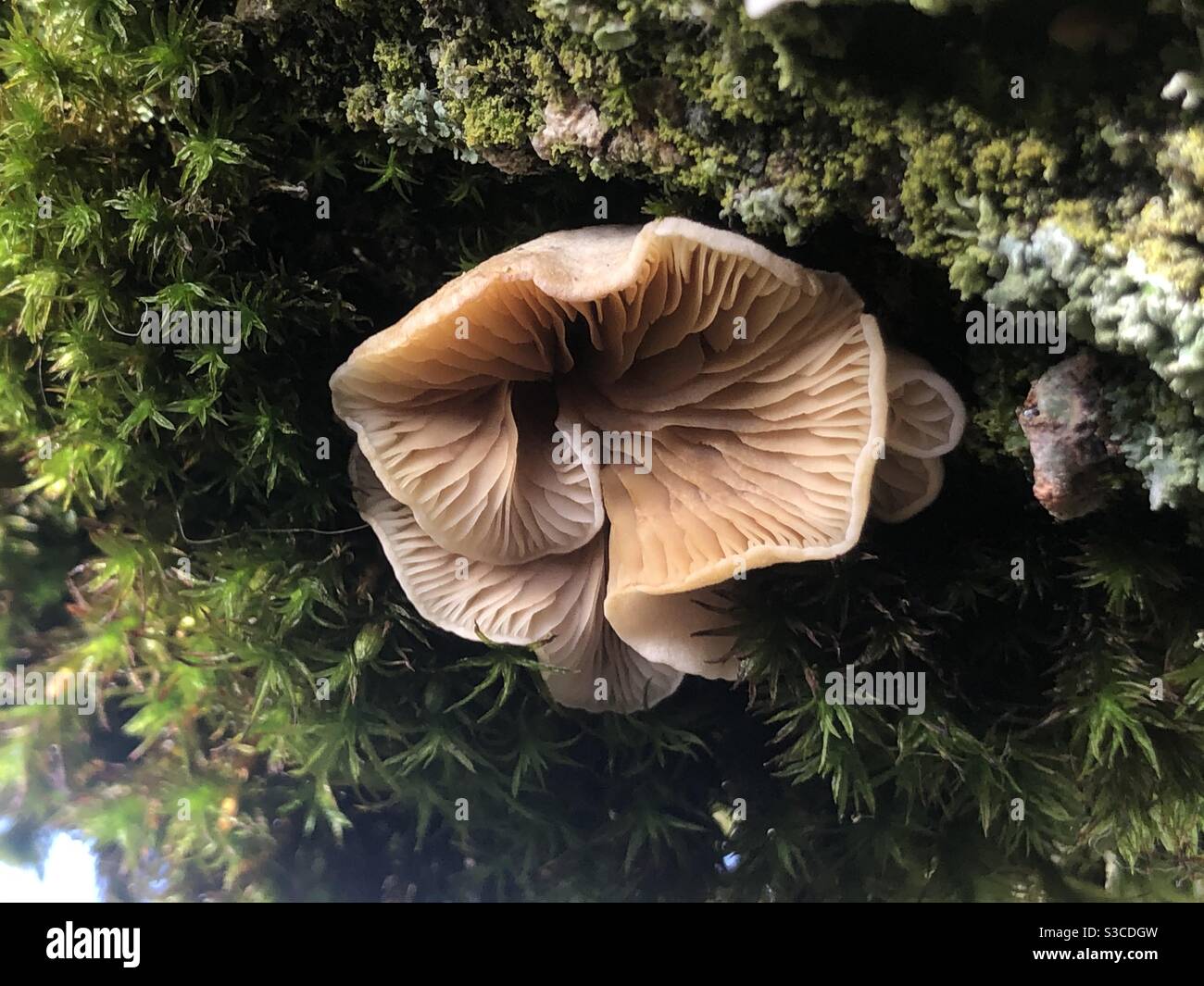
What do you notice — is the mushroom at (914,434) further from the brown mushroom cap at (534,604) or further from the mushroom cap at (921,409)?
the brown mushroom cap at (534,604)

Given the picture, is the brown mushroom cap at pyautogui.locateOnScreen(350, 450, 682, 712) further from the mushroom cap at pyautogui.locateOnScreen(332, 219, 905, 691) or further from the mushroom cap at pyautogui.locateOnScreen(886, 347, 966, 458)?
the mushroom cap at pyautogui.locateOnScreen(886, 347, 966, 458)

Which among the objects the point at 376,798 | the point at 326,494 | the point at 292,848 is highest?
the point at 326,494

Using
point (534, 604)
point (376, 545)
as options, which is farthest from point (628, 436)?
point (376, 545)

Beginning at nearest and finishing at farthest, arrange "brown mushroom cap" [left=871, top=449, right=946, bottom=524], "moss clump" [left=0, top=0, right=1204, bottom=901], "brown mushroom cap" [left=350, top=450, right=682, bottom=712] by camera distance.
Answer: "moss clump" [left=0, top=0, right=1204, bottom=901] < "brown mushroom cap" [left=871, top=449, right=946, bottom=524] < "brown mushroom cap" [left=350, top=450, right=682, bottom=712]

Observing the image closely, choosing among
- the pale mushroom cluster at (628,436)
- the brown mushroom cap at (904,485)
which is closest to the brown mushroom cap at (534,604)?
the pale mushroom cluster at (628,436)

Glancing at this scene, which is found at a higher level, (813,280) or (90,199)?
(90,199)

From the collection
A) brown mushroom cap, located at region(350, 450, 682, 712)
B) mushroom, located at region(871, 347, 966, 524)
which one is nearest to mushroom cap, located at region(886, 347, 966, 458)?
mushroom, located at region(871, 347, 966, 524)
